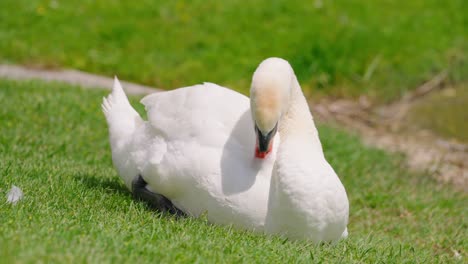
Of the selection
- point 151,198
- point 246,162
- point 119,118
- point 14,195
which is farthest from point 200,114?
point 14,195

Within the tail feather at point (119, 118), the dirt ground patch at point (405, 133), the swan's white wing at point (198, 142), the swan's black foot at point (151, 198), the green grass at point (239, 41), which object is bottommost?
the dirt ground patch at point (405, 133)

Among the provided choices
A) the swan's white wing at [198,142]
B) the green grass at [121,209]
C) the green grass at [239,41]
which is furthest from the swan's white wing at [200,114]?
the green grass at [239,41]

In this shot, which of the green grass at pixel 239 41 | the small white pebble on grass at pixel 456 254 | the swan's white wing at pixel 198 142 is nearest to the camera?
the swan's white wing at pixel 198 142

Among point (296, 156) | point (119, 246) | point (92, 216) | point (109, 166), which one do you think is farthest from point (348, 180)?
point (119, 246)

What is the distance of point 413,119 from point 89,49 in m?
3.98

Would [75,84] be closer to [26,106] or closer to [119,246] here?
[26,106]

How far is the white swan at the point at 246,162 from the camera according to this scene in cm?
409

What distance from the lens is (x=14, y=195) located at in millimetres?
4324

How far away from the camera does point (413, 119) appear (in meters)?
9.29

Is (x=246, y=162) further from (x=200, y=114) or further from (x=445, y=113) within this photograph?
(x=445, y=113)

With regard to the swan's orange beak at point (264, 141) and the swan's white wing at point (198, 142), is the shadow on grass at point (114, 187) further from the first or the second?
the swan's orange beak at point (264, 141)

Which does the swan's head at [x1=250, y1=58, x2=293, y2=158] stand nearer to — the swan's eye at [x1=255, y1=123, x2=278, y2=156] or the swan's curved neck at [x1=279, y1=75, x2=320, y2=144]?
the swan's eye at [x1=255, y1=123, x2=278, y2=156]

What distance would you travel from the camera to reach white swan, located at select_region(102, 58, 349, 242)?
4094 mm

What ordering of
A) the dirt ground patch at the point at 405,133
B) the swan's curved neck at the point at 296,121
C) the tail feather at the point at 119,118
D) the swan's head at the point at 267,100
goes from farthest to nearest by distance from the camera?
the dirt ground patch at the point at 405,133
the tail feather at the point at 119,118
the swan's curved neck at the point at 296,121
the swan's head at the point at 267,100
